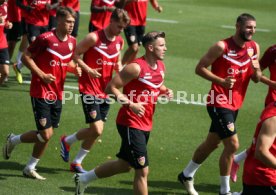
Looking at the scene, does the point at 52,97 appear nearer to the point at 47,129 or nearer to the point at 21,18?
the point at 47,129

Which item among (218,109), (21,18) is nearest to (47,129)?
(218,109)

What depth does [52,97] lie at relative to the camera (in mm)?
11906

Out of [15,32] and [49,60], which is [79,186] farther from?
[15,32]

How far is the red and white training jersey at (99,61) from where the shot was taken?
12.4m

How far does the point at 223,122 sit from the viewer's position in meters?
11.3

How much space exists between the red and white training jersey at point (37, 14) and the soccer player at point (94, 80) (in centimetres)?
577

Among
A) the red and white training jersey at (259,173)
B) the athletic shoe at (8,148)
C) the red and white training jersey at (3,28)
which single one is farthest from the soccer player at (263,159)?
the red and white training jersey at (3,28)

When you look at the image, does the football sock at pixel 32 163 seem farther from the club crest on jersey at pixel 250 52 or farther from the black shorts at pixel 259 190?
the black shorts at pixel 259 190

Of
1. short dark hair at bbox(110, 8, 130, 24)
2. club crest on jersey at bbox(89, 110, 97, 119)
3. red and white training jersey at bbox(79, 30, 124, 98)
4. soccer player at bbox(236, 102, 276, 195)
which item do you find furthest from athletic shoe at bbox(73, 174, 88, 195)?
soccer player at bbox(236, 102, 276, 195)

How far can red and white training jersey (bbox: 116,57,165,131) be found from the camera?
10.4 meters

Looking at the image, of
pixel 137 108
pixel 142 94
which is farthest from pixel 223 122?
pixel 137 108

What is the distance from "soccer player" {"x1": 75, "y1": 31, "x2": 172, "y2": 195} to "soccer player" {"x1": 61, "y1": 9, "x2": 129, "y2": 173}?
5.57ft

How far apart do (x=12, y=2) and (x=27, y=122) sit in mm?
5030

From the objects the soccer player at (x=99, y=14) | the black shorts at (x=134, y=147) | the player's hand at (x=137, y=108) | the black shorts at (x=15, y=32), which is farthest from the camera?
the black shorts at (x=15, y=32)
